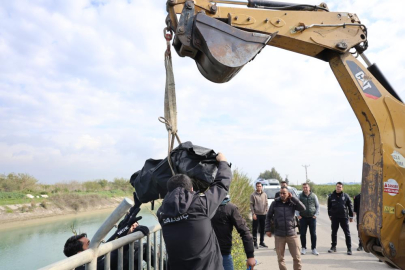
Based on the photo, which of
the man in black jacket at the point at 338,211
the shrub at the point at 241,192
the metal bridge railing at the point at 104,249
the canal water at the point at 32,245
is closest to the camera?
the metal bridge railing at the point at 104,249

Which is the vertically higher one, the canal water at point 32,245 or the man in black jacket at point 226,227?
the man in black jacket at point 226,227

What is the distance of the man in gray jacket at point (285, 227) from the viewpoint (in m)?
6.32

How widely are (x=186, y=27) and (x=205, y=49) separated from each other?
1.02ft

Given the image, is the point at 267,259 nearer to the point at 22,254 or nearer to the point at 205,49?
the point at 205,49

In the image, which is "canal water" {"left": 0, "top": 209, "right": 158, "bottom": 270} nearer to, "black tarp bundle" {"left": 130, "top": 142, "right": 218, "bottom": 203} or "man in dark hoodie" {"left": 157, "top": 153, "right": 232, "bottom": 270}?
"black tarp bundle" {"left": 130, "top": 142, "right": 218, "bottom": 203}

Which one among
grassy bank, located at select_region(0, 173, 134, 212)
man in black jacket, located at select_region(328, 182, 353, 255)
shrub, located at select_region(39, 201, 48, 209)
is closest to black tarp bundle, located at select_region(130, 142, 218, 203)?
man in black jacket, located at select_region(328, 182, 353, 255)

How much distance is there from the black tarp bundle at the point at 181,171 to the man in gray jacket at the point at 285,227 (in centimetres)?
405

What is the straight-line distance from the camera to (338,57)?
346 cm

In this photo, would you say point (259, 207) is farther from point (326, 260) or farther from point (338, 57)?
point (338, 57)

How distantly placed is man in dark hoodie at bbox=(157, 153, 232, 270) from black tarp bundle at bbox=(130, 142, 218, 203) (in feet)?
0.55

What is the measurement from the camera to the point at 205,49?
2863 mm

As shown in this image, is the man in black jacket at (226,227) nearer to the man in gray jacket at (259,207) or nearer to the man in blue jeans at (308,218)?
the man in blue jeans at (308,218)

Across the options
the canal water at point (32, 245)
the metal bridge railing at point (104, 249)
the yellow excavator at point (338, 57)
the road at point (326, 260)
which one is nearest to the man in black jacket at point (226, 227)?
the metal bridge railing at point (104, 249)

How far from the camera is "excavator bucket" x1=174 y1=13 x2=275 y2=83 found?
9.15ft
